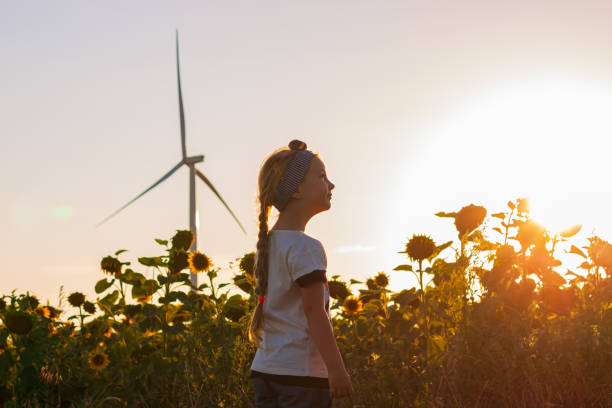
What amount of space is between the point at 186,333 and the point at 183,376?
1.24 feet

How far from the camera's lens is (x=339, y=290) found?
18.9 ft

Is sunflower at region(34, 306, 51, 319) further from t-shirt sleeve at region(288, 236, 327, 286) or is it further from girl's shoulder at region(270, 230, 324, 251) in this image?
t-shirt sleeve at region(288, 236, 327, 286)

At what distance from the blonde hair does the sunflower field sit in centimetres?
83

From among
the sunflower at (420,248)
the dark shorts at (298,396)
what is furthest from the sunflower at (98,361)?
the sunflower at (420,248)

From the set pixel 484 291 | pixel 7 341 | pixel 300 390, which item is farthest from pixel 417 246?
pixel 7 341

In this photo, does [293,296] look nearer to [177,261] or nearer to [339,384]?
[339,384]

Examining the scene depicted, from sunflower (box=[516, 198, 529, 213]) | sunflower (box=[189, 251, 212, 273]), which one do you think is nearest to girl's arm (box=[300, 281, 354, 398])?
sunflower (box=[516, 198, 529, 213])

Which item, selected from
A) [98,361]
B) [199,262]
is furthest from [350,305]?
[98,361]

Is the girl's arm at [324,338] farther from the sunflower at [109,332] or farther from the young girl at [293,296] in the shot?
the sunflower at [109,332]

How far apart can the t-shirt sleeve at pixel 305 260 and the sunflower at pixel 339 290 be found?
2.23 meters

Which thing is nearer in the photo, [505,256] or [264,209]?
[264,209]

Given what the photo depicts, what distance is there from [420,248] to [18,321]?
3.35 meters

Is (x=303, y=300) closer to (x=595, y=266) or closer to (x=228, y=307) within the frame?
(x=228, y=307)

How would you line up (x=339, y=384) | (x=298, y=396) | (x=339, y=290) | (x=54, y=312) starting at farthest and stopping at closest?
(x=54, y=312) < (x=339, y=290) < (x=298, y=396) < (x=339, y=384)
